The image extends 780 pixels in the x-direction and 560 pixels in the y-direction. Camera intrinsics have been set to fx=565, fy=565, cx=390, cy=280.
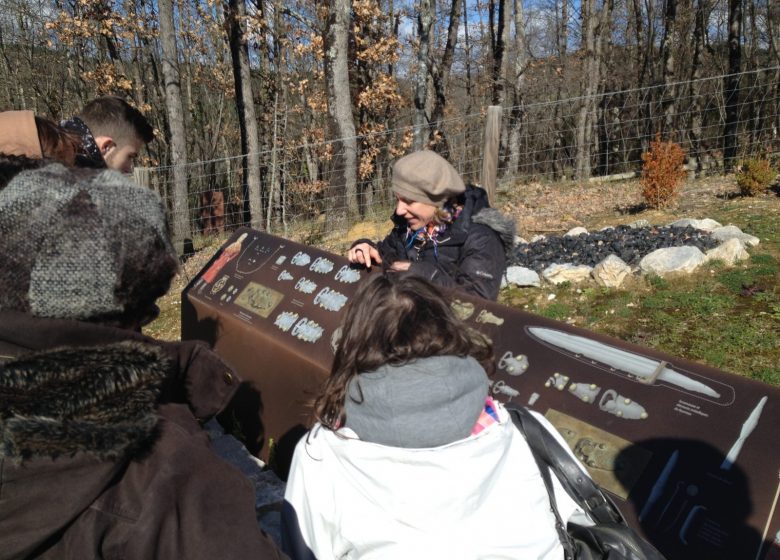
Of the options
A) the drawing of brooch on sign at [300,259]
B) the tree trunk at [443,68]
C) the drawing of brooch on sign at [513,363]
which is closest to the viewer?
the drawing of brooch on sign at [513,363]

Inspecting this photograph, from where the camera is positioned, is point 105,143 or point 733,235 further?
point 733,235

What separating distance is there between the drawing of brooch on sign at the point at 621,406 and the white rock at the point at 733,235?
4807 millimetres

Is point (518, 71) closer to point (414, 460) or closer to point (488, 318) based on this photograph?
point (488, 318)

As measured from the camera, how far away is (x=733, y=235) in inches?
239

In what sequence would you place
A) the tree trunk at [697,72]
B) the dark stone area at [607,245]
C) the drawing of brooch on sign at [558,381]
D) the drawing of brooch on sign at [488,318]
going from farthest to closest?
the tree trunk at [697,72] → the dark stone area at [607,245] → the drawing of brooch on sign at [488,318] → the drawing of brooch on sign at [558,381]

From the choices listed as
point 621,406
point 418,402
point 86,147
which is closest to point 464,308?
point 621,406

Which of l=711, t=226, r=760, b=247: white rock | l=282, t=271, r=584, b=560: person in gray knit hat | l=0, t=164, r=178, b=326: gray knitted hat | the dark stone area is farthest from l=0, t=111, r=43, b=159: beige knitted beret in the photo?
l=711, t=226, r=760, b=247: white rock

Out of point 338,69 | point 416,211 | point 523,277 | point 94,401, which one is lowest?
point 523,277

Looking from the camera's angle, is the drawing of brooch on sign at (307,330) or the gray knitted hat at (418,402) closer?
the gray knitted hat at (418,402)

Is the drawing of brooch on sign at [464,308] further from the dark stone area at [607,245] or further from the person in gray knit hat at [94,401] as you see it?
the dark stone area at [607,245]

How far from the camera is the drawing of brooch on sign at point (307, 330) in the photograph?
297 cm

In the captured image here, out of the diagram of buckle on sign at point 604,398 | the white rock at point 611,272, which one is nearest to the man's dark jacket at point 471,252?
Result: the diagram of buckle on sign at point 604,398

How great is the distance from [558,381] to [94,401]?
1.69 metres

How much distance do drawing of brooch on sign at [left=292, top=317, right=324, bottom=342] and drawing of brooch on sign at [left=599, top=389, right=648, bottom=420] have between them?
1457 millimetres
